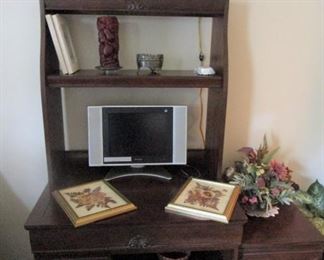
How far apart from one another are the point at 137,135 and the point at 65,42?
497 millimetres

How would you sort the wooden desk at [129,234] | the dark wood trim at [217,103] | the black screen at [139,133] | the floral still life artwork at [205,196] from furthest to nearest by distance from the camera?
the black screen at [139,133] < the dark wood trim at [217,103] < the floral still life artwork at [205,196] < the wooden desk at [129,234]

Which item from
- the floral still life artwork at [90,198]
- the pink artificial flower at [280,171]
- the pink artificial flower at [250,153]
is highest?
the pink artificial flower at [250,153]

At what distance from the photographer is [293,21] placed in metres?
1.51

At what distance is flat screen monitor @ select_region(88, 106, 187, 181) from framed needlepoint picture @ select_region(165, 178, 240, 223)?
0.60ft

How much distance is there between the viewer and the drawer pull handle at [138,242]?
3.70 ft

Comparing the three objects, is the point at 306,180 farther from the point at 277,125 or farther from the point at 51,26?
the point at 51,26

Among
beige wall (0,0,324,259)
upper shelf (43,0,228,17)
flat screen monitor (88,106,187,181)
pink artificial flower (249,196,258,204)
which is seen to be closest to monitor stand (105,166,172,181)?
flat screen monitor (88,106,187,181)

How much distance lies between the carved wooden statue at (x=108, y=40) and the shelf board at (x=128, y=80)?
56 mm

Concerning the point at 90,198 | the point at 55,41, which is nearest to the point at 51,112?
the point at 55,41

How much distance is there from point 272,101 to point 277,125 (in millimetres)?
135

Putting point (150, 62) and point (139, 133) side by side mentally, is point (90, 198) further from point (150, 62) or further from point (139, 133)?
point (150, 62)

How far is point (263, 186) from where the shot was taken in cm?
137

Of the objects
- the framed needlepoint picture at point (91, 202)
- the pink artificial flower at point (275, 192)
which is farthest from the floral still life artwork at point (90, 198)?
the pink artificial flower at point (275, 192)

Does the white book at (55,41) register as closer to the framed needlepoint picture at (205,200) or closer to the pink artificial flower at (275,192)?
the framed needlepoint picture at (205,200)
